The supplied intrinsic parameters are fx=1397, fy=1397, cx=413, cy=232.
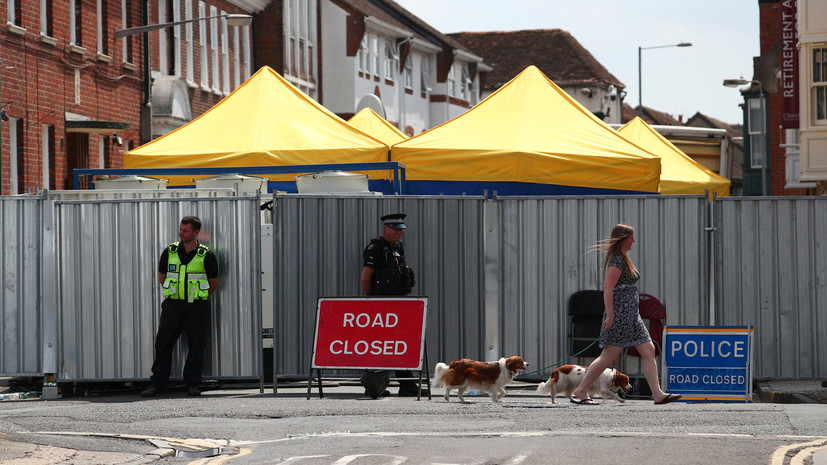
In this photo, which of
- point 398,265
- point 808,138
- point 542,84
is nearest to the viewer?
point 398,265

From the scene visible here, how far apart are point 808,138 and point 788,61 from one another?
19.5ft

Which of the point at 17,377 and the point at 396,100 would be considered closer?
the point at 17,377

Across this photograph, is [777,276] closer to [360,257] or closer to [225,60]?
[360,257]

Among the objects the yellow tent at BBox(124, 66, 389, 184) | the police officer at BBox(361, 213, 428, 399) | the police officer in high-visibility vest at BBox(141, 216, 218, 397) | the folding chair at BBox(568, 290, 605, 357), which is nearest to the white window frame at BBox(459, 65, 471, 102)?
the yellow tent at BBox(124, 66, 389, 184)

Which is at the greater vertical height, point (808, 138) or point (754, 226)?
point (808, 138)

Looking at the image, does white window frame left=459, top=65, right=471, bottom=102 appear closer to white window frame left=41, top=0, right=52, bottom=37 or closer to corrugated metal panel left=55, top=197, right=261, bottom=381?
white window frame left=41, top=0, right=52, bottom=37

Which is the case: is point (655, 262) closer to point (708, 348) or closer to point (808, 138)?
point (708, 348)

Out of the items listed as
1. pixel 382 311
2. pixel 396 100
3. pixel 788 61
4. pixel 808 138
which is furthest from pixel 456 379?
pixel 396 100

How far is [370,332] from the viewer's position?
13.4 m

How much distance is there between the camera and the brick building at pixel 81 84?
1187 inches

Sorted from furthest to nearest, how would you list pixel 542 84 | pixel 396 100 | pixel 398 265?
pixel 396 100
pixel 542 84
pixel 398 265

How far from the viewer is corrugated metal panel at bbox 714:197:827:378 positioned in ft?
45.1

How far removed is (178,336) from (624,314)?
14.3 feet

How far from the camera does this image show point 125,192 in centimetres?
1521
